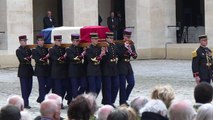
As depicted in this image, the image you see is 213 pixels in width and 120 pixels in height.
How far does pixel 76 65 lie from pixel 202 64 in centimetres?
276

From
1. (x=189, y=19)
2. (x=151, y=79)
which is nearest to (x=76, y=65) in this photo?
(x=151, y=79)

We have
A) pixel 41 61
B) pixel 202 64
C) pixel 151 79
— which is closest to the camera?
pixel 202 64

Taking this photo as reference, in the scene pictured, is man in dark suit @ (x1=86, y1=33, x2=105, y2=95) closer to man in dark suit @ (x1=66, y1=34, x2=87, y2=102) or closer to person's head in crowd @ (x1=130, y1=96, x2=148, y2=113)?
man in dark suit @ (x1=66, y1=34, x2=87, y2=102)

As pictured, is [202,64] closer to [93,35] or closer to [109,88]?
A: [109,88]

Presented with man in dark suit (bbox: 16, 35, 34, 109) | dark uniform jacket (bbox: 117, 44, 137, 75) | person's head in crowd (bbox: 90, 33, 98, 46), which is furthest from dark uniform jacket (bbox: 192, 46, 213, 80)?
man in dark suit (bbox: 16, 35, 34, 109)

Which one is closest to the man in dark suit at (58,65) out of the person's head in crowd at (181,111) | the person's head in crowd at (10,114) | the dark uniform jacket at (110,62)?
the dark uniform jacket at (110,62)

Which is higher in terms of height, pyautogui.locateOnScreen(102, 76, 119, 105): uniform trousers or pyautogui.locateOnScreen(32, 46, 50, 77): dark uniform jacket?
A: pyautogui.locateOnScreen(32, 46, 50, 77): dark uniform jacket

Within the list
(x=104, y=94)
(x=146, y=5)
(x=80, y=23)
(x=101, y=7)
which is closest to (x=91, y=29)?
(x=104, y=94)

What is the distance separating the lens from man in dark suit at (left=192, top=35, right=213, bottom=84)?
12883mm

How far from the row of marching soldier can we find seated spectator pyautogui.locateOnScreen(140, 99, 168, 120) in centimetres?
646

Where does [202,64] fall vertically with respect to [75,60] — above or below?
below

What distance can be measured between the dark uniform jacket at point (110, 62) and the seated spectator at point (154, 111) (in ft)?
21.6

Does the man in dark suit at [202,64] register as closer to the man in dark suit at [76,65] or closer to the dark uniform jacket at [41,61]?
the man in dark suit at [76,65]

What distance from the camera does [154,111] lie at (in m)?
6.30
